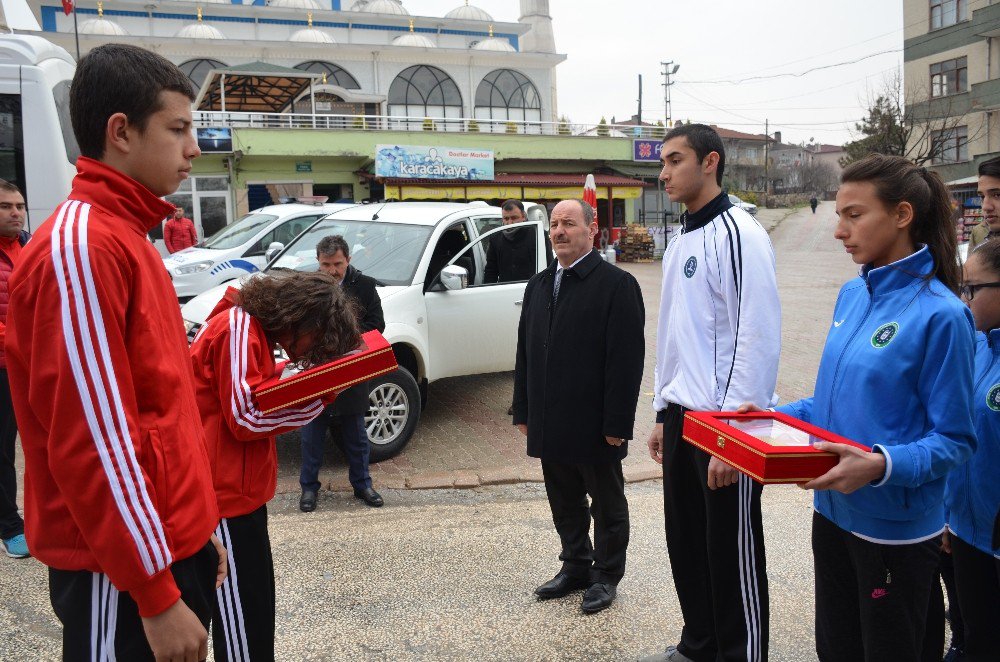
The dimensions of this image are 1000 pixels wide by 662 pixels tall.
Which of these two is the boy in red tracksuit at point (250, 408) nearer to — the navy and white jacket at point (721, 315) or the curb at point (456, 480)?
the navy and white jacket at point (721, 315)

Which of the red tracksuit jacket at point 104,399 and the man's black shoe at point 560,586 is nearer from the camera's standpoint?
the red tracksuit jacket at point 104,399

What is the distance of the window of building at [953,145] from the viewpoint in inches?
1369

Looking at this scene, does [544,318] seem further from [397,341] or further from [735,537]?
[397,341]

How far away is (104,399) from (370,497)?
13.5 ft

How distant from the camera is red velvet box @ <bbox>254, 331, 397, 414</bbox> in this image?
2.50 meters

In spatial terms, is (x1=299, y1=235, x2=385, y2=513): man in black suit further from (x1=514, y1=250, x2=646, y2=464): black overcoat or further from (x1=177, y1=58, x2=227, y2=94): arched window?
(x1=177, y1=58, x2=227, y2=94): arched window

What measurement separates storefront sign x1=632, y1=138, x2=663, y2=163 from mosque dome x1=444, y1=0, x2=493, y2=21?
14338 millimetres

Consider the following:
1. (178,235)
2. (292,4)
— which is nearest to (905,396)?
(178,235)

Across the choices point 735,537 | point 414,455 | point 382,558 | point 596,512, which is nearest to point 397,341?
point 414,455

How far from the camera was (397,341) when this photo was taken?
661 centimetres

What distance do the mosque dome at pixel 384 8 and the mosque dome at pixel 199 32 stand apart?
856 cm

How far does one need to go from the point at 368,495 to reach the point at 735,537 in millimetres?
3121

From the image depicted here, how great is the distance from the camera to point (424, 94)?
3950 cm

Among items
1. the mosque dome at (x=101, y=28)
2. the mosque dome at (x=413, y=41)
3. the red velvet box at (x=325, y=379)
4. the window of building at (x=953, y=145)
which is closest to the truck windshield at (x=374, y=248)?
the red velvet box at (x=325, y=379)
